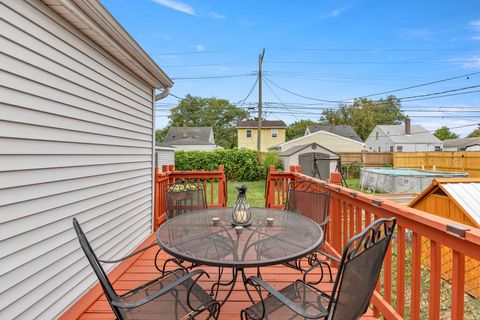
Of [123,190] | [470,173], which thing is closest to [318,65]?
[470,173]

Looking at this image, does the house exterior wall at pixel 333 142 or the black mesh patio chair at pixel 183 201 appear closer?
the black mesh patio chair at pixel 183 201

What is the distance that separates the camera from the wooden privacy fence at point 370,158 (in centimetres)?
1564

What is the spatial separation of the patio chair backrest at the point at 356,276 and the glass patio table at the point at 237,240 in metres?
0.41

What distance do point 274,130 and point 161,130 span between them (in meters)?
16.5

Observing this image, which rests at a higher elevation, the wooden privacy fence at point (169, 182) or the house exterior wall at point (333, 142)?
the house exterior wall at point (333, 142)

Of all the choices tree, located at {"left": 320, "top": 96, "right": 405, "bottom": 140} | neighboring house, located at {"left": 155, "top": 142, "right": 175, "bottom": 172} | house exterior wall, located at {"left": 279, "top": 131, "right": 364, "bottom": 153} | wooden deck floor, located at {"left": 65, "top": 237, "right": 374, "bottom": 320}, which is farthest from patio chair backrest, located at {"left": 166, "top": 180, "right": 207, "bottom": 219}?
tree, located at {"left": 320, "top": 96, "right": 405, "bottom": 140}

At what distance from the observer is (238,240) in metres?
1.86

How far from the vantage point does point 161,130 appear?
34.1 metres

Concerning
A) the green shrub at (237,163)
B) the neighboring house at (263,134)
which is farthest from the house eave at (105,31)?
the neighboring house at (263,134)

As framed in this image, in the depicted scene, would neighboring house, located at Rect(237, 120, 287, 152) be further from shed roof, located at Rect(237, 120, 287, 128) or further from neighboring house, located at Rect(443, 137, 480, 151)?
neighboring house, located at Rect(443, 137, 480, 151)

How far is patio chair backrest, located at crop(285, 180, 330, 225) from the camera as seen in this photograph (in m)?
2.59

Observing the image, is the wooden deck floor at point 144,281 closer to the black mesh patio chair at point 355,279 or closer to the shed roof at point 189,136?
the black mesh patio chair at point 355,279

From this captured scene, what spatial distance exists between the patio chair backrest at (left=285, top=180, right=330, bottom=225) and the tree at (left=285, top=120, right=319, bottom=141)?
33.8m

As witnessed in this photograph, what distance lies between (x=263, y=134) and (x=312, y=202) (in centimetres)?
2255
